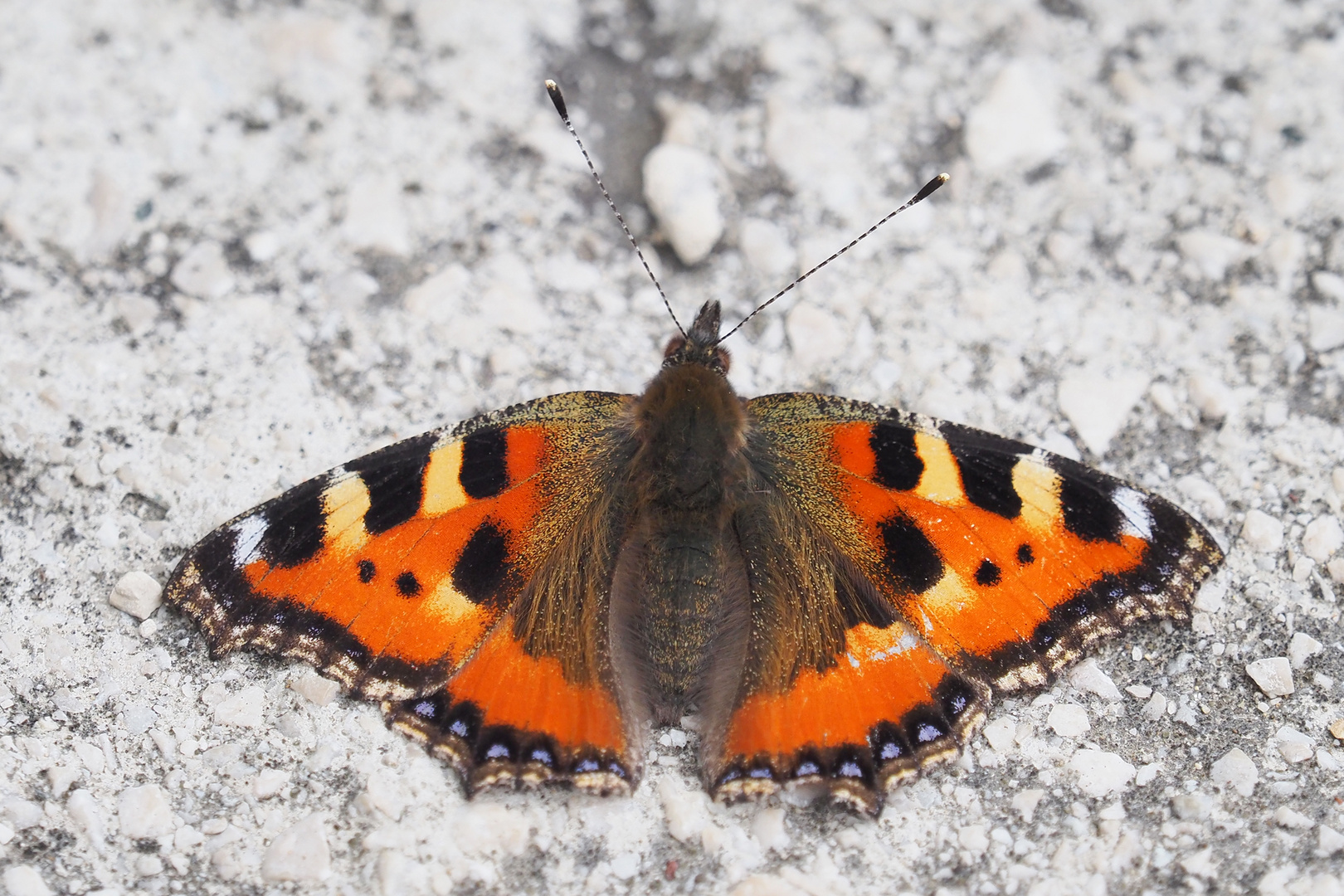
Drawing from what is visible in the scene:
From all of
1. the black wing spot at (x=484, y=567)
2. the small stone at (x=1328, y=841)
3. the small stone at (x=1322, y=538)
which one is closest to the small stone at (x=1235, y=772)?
the small stone at (x=1328, y=841)

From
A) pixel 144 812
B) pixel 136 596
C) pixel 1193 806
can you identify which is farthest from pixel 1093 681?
pixel 136 596

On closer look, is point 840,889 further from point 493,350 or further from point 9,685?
point 9,685

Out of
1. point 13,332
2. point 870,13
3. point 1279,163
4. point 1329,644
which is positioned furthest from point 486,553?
point 1279,163

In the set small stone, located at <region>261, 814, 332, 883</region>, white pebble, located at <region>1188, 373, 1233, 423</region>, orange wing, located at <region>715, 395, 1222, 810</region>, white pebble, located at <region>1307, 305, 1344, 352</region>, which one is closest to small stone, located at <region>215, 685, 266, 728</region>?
small stone, located at <region>261, 814, 332, 883</region>

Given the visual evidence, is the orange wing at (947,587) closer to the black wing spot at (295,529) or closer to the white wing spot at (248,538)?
the black wing spot at (295,529)

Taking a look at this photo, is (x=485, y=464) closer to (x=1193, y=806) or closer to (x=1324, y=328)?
(x=1193, y=806)

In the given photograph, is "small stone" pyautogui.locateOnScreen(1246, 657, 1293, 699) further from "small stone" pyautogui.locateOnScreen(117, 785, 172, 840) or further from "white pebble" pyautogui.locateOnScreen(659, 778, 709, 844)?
"small stone" pyautogui.locateOnScreen(117, 785, 172, 840)

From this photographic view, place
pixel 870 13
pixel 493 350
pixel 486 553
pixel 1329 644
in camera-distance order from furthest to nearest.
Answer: pixel 870 13 < pixel 493 350 < pixel 1329 644 < pixel 486 553
